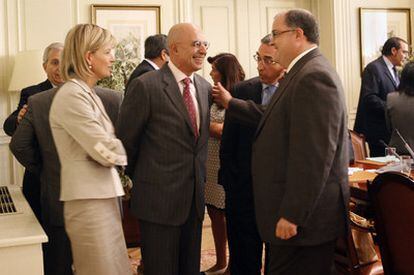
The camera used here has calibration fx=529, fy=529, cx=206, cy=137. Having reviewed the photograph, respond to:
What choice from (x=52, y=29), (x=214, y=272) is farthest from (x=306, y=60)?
(x=52, y=29)

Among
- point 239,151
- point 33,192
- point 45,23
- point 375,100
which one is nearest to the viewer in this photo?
point 239,151

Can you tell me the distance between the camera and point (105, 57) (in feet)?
6.97

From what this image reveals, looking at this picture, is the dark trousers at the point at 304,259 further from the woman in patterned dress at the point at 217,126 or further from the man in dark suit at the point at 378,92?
the man in dark suit at the point at 378,92

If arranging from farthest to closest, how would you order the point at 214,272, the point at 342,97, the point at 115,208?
the point at 214,272
the point at 115,208
the point at 342,97

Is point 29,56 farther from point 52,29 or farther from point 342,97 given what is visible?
point 342,97

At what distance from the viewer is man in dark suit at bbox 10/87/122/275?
246 cm

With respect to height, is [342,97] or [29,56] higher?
[29,56]

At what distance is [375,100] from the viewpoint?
5109 millimetres

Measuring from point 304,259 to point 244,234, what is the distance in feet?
3.31

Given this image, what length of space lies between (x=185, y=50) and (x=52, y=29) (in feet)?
9.55

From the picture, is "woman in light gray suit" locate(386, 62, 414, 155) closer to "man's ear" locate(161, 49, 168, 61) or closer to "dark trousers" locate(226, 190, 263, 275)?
"dark trousers" locate(226, 190, 263, 275)

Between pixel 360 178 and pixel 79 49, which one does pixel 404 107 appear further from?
pixel 79 49

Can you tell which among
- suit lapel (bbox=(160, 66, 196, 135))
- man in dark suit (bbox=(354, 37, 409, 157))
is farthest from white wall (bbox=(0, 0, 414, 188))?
suit lapel (bbox=(160, 66, 196, 135))

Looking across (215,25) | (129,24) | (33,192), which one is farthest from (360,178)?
(215,25)
